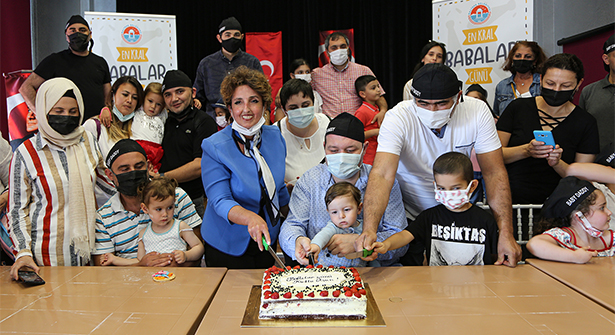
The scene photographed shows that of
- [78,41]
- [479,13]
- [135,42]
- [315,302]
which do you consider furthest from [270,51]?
[315,302]

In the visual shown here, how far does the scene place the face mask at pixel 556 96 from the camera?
97.8 inches

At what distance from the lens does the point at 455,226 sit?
2002mm

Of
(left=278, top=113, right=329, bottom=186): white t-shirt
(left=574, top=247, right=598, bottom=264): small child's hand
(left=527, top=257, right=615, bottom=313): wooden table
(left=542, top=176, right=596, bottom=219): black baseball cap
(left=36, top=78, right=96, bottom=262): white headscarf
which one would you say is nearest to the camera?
(left=527, top=257, right=615, bottom=313): wooden table

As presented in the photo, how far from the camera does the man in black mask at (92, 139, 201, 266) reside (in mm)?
2307

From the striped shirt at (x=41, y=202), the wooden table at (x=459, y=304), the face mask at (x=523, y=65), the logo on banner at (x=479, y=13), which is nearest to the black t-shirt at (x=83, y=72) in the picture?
the striped shirt at (x=41, y=202)

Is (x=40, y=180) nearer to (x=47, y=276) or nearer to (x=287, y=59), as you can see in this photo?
(x=47, y=276)

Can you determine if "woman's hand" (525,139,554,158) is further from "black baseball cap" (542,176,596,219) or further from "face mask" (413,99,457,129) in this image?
"face mask" (413,99,457,129)

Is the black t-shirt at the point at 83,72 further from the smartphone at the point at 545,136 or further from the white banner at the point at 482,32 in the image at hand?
the white banner at the point at 482,32

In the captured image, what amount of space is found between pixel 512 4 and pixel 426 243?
11.5 feet

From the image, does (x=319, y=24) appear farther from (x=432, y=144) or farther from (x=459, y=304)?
(x=459, y=304)

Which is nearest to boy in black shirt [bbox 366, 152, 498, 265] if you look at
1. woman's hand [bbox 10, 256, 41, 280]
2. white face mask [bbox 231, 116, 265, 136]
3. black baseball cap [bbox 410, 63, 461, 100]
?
black baseball cap [bbox 410, 63, 461, 100]

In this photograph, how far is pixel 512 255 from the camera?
6.06ft

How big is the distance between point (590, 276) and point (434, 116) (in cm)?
95

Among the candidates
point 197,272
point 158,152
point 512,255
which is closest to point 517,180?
point 512,255
